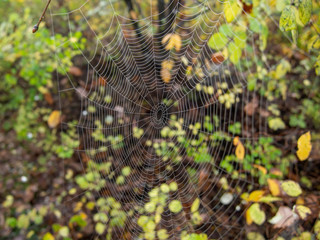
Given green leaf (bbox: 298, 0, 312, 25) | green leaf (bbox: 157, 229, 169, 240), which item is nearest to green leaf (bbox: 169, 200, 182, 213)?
green leaf (bbox: 157, 229, 169, 240)

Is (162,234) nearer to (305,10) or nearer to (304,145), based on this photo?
(304,145)

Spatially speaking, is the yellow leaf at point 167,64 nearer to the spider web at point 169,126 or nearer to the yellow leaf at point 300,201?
the spider web at point 169,126

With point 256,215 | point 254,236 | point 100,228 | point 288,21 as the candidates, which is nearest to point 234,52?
point 288,21

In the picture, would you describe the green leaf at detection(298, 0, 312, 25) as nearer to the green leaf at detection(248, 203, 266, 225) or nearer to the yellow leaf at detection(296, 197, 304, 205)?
the green leaf at detection(248, 203, 266, 225)

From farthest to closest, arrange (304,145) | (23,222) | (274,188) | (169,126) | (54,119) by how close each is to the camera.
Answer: (54,119), (169,126), (23,222), (274,188), (304,145)

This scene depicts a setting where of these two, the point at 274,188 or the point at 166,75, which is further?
the point at 166,75

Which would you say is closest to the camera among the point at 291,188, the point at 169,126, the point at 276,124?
the point at 291,188

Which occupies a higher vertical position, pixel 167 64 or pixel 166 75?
pixel 167 64
